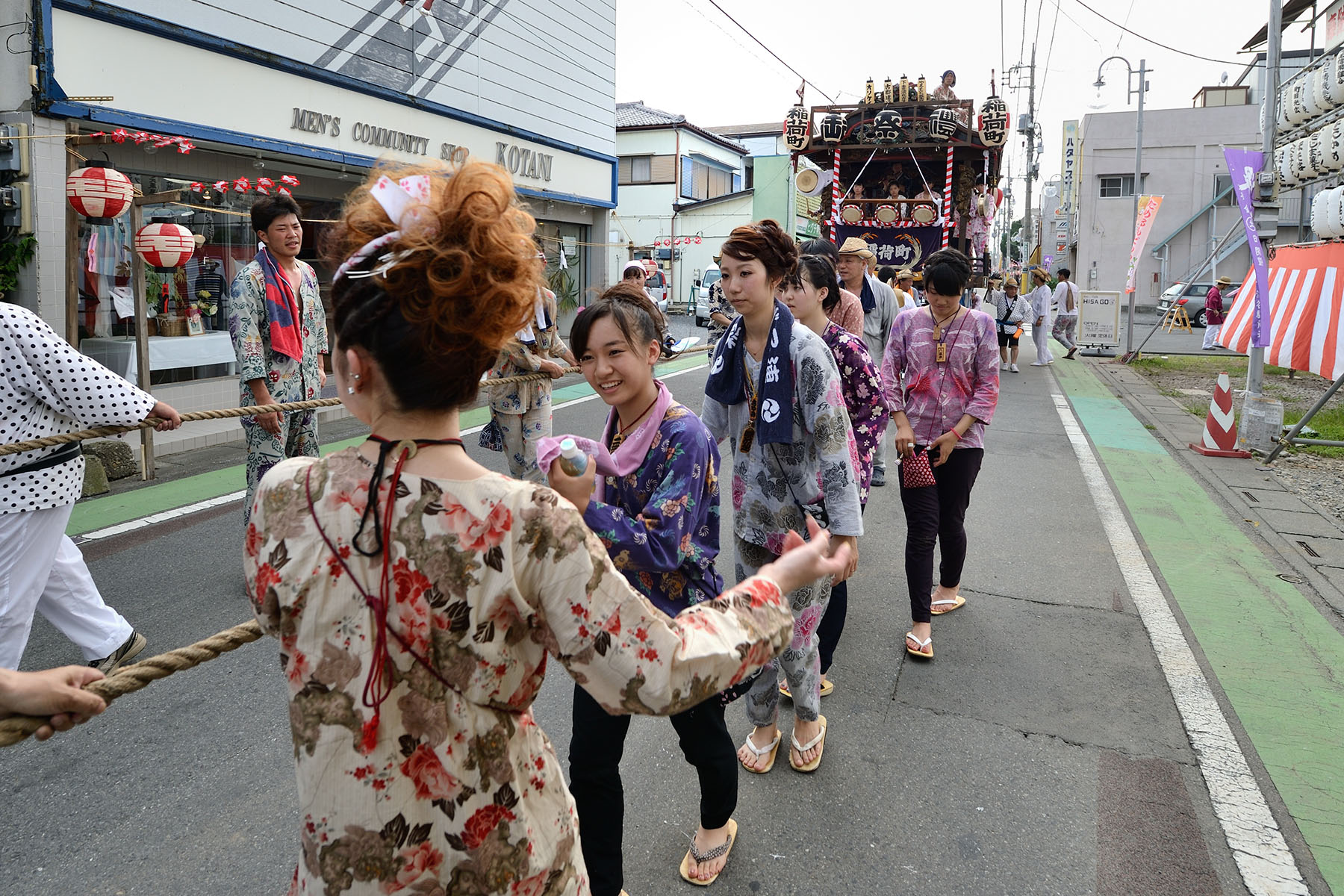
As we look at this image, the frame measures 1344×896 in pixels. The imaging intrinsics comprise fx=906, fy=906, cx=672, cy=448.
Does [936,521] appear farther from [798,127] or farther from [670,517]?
[798,127]

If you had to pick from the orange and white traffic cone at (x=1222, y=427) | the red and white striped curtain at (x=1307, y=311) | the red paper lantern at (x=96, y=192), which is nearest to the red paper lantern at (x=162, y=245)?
the red paper lantern at (x=96, y=192)

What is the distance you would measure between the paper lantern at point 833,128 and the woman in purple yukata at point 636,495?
13.8 m

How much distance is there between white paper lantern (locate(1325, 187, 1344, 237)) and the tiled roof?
26969 mm

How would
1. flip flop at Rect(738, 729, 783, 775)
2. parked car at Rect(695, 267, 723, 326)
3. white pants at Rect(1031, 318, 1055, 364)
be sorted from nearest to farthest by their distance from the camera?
1. flip flop at Rect(738, 729, 783, 775)
2. white pants at Rect(1031, 318, 1055, 364)
3. parked car at Rect(695, 267, 723, 326)

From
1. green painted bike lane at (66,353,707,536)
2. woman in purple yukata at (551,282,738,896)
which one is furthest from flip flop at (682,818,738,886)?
green painted bike lane at (66,353,707,536)

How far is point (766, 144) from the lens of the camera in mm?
45594

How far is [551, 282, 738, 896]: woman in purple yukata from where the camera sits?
2.18 m

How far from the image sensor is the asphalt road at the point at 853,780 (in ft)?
8.74

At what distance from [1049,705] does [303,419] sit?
4.00 metres

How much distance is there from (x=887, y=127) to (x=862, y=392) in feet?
39.8

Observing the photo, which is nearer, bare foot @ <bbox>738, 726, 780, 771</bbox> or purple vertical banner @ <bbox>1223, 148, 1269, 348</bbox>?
bare foot @ <bbox>738, 726, 780, 771</bbox>

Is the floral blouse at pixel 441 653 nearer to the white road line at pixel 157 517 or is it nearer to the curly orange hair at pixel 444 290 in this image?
the curly orange hair at pixel 444 290

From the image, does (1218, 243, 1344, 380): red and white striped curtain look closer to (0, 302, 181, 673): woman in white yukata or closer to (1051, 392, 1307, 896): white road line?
(1051, 392, 1307, 896): white road line

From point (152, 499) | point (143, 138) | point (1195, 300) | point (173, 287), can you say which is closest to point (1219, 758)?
point (152, 499)
